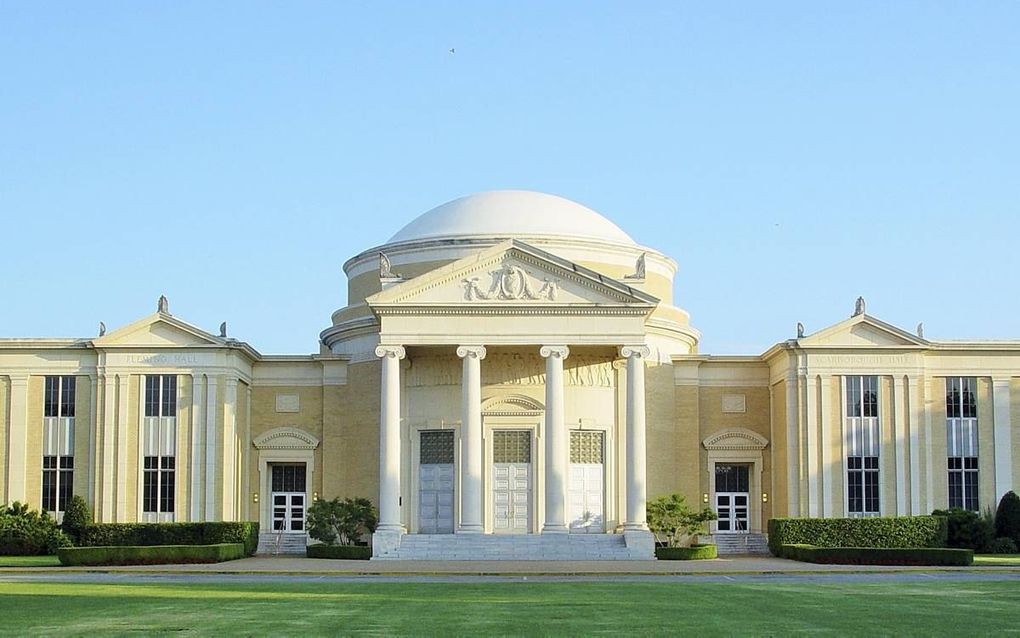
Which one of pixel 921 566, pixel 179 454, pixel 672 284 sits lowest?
pixel 921 566

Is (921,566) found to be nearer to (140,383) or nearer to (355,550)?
(355,550)

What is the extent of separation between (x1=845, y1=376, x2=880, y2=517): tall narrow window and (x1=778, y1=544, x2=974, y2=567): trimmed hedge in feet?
30.0

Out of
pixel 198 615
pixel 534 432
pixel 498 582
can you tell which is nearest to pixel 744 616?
pixel 198 615

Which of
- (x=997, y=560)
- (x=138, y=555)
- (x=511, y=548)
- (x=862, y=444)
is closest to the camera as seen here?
(x=138, y=555)

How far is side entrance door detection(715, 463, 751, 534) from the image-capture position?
225 ft

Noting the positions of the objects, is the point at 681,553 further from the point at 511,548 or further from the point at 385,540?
the point at 385,540

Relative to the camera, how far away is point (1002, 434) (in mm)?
65938

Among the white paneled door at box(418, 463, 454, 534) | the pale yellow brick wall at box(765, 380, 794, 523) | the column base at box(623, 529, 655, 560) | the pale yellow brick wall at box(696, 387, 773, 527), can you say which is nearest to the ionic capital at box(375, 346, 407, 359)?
the white paneled door at box(418, 463, 454, 534)

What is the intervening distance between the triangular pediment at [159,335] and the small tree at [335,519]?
30.0 feet

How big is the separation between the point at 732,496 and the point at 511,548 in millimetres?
15109

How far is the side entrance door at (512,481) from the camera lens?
64.8 meters

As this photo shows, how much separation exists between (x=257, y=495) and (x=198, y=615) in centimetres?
4024

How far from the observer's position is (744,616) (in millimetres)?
27969

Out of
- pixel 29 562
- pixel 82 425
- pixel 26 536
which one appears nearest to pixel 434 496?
pixel 82 425
